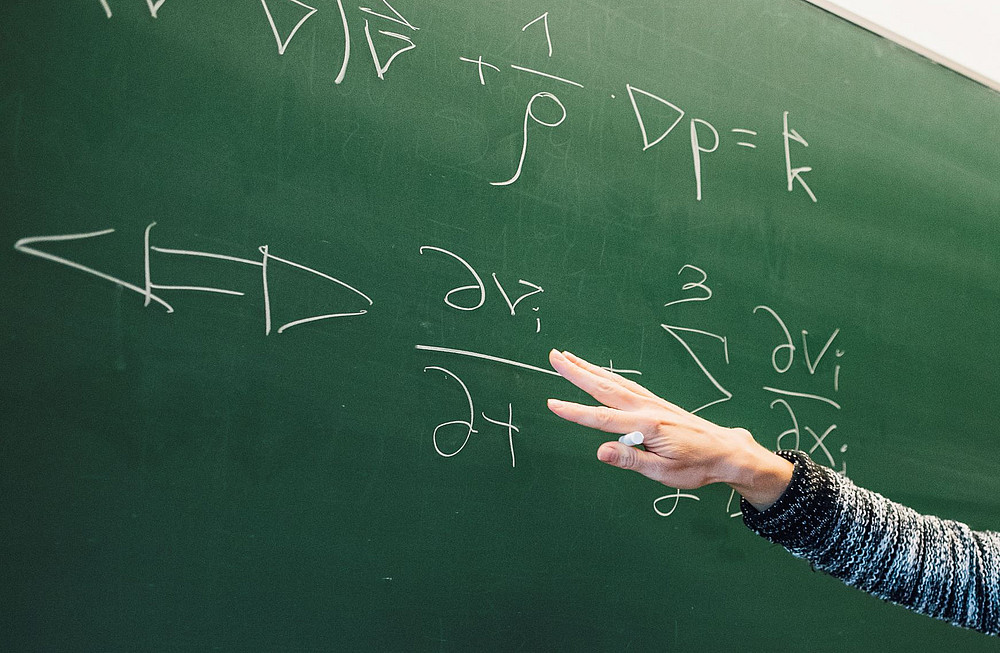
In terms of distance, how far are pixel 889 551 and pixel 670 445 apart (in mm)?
330

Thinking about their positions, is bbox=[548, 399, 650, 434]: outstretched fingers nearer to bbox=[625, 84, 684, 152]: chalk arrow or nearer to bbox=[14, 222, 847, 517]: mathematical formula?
bbox=[14, 222, 847, 517]: mathematical formula

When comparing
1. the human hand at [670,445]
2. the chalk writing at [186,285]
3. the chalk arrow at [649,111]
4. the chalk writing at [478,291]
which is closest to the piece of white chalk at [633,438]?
the human hand at [670,445]

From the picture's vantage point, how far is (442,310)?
1.06m

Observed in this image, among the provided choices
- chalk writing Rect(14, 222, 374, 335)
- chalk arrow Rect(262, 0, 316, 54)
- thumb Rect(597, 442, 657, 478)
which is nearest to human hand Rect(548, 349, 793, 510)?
thumb Rect(597, 442, 657, 478)

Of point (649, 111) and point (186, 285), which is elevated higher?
point (649, 111)

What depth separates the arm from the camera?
92 cm

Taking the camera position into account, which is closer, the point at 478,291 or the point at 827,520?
the point at 827,520

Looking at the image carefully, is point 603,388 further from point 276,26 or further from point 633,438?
point 276,26

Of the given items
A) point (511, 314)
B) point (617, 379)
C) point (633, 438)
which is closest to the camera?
point (633, 438)

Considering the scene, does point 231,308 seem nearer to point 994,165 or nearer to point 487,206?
point 487,206

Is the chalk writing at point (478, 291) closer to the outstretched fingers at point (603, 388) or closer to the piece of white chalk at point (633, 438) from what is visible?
the outstretched fingers at point (603, 388)

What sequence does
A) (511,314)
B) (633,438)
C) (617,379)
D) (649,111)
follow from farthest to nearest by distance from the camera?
(649,111) < (511,314) < (617,379) < (633,438)

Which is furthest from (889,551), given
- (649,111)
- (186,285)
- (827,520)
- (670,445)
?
(186,285)

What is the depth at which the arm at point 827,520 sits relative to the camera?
3.03 ft
